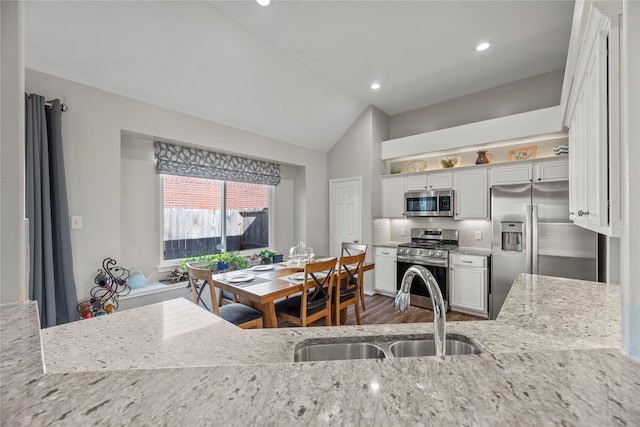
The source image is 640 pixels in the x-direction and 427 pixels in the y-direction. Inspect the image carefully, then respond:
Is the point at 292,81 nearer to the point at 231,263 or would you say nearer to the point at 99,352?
the point at 231,263

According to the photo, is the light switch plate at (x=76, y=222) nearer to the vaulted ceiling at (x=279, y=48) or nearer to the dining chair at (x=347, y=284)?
the vaulted ceiling at (x=279, y=48)

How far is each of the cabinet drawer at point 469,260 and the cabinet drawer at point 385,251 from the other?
2.74ft

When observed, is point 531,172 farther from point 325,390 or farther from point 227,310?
point 325,390

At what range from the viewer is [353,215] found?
4.72 meters

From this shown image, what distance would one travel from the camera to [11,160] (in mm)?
868

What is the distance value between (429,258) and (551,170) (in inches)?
69.4

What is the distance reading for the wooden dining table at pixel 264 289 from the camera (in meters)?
2.15

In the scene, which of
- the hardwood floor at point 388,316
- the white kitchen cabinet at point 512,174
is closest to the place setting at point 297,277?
the hardwood floor at point 388,316

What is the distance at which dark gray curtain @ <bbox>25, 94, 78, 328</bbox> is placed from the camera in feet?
7.02

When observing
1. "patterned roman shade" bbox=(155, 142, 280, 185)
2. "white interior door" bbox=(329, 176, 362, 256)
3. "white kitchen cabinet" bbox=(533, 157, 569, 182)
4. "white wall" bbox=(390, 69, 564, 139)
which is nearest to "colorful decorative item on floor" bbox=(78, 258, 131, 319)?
"patterned roman shade" bbox=(155, 142, 280, 185)

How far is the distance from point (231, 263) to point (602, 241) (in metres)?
4.10

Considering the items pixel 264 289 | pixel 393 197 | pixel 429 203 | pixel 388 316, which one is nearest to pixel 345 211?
pixel 393 197

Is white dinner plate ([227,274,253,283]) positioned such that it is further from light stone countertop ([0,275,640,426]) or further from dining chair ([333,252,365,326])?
light stone countertop ([0,275,640,426])

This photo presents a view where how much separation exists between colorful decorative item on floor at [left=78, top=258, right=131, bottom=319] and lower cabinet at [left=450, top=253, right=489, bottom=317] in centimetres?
394
